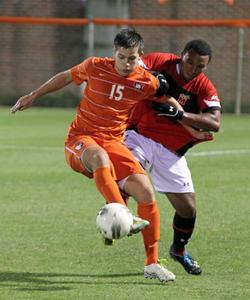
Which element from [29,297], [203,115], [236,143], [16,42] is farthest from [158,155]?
[16,42]

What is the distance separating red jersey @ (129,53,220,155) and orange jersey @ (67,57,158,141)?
1.21 ft

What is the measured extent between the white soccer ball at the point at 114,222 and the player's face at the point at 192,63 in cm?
152

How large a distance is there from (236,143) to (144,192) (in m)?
11.3

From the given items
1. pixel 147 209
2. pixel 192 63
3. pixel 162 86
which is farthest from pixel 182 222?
pixel 192 63

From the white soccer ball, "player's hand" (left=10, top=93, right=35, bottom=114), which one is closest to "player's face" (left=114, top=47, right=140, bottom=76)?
"player's hand" (left=10, top=93, right=35, bottom=114)

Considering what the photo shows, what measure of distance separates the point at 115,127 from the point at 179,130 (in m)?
0.87

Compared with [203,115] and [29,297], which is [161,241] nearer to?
[203,115]

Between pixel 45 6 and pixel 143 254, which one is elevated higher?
pixel 143 254

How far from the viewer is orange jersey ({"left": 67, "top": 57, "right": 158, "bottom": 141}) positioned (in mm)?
8031

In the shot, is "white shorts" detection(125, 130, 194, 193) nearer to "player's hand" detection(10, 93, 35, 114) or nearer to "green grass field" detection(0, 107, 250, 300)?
"green grass field" detection(0, 107, 250, 300)

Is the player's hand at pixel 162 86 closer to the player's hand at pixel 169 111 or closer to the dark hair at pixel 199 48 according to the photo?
the player's hand at pixel 169 111

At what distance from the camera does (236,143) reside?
1892 centimetres

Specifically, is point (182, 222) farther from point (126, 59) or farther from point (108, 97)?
point (126, 59)

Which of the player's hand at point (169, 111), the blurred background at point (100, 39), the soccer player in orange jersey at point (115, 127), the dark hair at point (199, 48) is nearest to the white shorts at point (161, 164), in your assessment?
the soccer player in orange jersey at point (115, 127)
